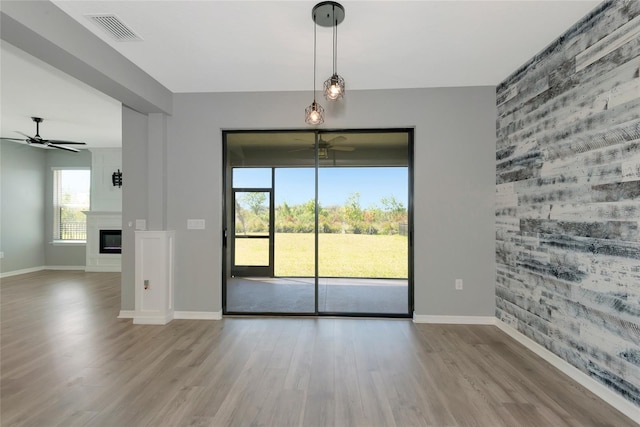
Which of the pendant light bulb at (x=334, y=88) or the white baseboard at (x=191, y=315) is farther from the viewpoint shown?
the white baseboard at (x=191, y=315)

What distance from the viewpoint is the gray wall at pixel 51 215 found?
730 centimetres

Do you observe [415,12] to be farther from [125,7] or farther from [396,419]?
[396,419]

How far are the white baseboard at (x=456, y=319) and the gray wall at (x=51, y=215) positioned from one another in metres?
7.57

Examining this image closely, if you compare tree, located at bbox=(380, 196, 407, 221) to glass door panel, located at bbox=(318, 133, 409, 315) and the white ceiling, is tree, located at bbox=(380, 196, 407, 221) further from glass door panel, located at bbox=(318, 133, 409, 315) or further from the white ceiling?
the white ceiling

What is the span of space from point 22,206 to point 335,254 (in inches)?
285

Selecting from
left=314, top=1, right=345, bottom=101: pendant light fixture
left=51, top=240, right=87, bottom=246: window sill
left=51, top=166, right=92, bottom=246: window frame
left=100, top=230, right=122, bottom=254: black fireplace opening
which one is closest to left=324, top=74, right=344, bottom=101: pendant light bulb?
left=314, top=1, right=345, bottom=101: pendant light fixture

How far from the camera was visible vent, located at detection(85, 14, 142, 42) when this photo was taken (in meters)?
2.38

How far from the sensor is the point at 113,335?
332 centimetres

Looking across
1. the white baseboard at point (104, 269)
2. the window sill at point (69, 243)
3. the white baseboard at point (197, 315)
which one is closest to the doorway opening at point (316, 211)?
the white baseboard at point (197, 315)

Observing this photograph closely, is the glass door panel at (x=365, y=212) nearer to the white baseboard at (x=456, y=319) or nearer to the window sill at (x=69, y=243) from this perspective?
the white baseboard at (x=456, y=319)

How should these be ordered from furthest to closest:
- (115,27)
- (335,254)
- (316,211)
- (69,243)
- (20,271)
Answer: (69,243), (20,271), (335,254), (316,211), (115,27)

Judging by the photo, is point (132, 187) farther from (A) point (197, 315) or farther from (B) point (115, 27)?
(B) point (115, 27)

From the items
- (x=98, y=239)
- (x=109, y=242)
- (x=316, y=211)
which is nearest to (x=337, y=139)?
(x=316, y=211)

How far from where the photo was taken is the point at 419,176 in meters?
3.77
